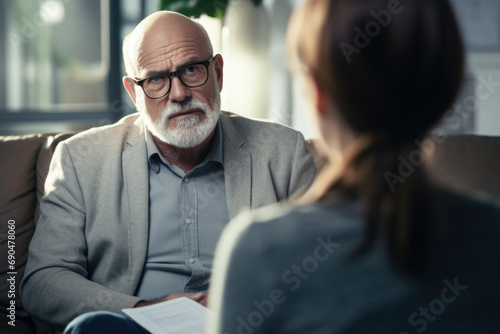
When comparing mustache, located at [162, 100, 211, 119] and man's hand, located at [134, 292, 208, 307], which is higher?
mustache, located at [162, 100, 211, 119]

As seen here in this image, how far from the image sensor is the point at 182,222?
1692 mm

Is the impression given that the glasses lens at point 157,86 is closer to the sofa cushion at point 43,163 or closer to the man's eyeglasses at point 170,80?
the man's eyeglasses at point 170,80

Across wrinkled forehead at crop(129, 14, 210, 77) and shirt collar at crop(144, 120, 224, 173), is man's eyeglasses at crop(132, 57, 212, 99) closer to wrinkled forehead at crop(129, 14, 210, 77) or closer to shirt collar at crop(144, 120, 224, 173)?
wrinkled forehead at crop(129, 14, 210, 77)

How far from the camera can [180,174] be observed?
1.75 meters

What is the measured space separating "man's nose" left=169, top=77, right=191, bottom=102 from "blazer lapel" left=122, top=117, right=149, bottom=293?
0.61ft

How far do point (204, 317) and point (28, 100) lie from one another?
3.08 m

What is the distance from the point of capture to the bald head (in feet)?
5.67

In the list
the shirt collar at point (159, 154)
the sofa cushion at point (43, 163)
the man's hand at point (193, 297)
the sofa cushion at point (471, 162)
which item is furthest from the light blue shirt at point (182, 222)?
the sofa cushion at point (471, 162)

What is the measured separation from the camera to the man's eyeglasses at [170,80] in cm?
172

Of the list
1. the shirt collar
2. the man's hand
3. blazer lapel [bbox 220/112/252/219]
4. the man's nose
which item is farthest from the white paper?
the man's nose

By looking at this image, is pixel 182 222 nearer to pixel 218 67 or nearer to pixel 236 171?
pixel 236 171

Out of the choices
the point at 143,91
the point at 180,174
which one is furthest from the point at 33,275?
the point at 143,91

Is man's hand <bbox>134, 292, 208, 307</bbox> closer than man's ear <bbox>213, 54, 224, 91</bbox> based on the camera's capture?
Yes

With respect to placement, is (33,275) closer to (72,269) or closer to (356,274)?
(72,269)
